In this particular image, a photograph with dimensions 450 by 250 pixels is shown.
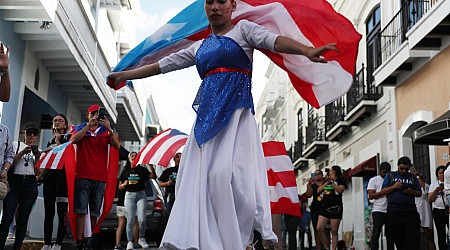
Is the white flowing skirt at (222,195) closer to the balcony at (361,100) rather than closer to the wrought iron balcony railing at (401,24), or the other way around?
the wrought iron balcony railing at (401,24)

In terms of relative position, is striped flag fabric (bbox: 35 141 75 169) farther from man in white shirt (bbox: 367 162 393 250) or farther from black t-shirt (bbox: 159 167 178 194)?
man in white shirt (bbox: 367 162 393 250)

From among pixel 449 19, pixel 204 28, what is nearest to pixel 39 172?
pixel 204 28

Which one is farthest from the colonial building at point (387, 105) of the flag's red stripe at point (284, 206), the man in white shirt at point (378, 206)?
the flag's red stripe at point (284, 206)

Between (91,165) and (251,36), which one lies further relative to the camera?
(91,165)

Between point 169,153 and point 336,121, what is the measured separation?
1081 centimetres

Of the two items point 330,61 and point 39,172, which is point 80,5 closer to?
point 39,172

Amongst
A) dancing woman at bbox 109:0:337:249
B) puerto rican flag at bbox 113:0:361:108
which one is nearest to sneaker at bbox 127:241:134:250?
puerto rican flag at bbox 113:0:361:108

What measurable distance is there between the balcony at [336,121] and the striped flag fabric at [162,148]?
9133 mm

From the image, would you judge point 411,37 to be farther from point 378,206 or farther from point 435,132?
point 378,206

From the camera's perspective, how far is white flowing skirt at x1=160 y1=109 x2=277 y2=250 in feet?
14.3

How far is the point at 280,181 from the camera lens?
11.7 m

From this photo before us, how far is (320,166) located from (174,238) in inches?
959

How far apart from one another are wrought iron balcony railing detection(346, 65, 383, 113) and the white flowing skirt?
49.2 ft

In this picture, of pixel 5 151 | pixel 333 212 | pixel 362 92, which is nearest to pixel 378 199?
pixel 333 212
